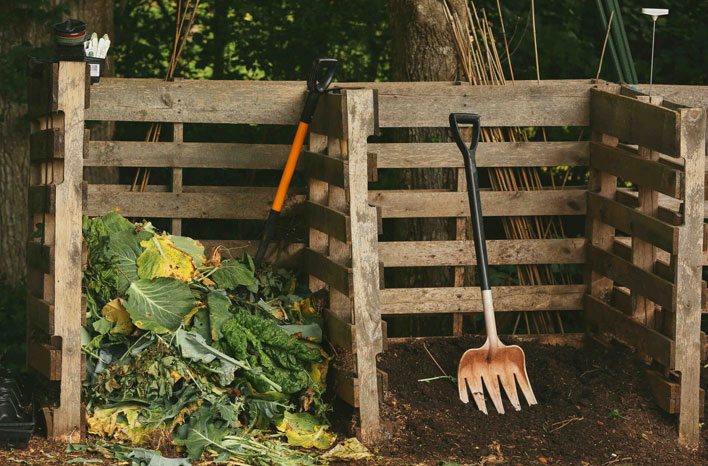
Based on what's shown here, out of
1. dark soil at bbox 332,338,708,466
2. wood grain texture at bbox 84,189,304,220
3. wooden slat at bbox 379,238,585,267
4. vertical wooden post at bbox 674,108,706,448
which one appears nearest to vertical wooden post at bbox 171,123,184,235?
wood grain texture at bbox 84,189,304,220

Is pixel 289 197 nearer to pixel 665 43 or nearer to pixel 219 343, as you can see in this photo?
pixel 219 343

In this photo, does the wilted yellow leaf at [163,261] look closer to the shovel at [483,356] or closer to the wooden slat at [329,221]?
the wooden slat at [329,221]

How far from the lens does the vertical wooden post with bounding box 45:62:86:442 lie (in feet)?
14.6

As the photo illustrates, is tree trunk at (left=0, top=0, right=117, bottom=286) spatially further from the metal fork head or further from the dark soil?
the metal fork head

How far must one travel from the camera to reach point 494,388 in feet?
16.7

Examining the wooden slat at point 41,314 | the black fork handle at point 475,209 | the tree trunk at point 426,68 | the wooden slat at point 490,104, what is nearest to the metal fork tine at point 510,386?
the black fork handle at point 475,209

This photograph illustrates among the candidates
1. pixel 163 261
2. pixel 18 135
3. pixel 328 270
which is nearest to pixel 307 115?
pixel 328 270

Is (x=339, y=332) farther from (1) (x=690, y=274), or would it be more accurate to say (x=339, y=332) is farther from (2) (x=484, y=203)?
(1) (x=690, y=274)

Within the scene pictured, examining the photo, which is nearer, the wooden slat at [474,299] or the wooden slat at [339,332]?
the wooden slat at [339,332]

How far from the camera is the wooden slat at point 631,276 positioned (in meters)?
4.87

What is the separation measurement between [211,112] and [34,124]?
0.97 m

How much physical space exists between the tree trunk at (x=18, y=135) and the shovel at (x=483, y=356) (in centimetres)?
291

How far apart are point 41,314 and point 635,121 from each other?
318 centimetres

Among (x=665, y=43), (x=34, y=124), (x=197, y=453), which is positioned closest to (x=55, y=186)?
(x=34, y=124)
